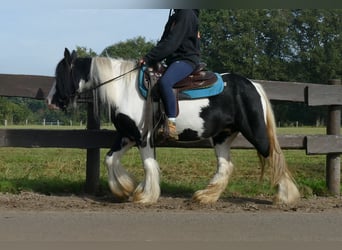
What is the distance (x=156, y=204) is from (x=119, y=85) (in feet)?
5.13

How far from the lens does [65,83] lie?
632 centimetres

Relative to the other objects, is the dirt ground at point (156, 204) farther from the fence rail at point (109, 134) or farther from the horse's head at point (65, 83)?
the horse's head at point (65, 83)

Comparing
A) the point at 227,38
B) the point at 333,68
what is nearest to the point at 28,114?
the point at 227,38

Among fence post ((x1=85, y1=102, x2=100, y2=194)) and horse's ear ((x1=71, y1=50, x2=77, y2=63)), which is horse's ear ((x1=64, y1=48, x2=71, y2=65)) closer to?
horse's ear ((x1=71, y1=50, x2=77, y2=63))

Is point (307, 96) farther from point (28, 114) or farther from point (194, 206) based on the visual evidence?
point (28, 114)

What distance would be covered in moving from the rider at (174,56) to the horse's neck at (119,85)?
0.28 meters

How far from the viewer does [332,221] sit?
17.2 feet

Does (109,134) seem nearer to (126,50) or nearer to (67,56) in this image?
(67,56)

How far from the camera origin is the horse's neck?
6211 millimetres

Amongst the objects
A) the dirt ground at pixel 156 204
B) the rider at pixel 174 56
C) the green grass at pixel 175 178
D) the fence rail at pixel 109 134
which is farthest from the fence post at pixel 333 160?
the rider at pixel 174 56

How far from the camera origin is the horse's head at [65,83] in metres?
6.32

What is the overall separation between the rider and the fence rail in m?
0.93

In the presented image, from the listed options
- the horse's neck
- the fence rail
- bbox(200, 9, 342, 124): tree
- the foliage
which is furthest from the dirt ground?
the foliage

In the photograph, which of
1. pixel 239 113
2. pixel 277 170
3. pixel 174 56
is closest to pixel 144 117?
pixel 174 56
